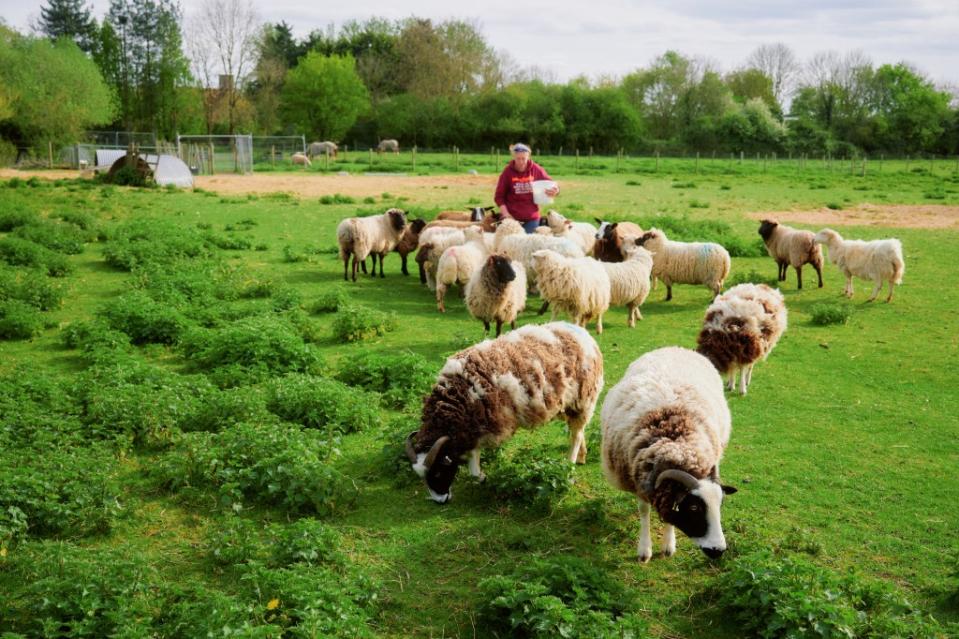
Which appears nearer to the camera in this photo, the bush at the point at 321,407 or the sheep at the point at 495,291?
the bush at the point at 321,407

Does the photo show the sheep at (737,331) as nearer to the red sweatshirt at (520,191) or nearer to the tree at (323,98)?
the red sweatshirt at (520,191)

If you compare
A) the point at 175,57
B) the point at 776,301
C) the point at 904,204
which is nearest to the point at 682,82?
the point at 175,57

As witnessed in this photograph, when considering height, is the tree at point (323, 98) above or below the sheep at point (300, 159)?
above

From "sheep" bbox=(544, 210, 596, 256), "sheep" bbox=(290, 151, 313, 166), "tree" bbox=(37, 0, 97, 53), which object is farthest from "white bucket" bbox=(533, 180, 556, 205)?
"tree" bbox=(37, 0, 97, 53)

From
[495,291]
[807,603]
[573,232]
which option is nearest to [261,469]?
[807,603]

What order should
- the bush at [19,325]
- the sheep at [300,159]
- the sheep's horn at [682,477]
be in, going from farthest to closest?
1. the sheep at [300,159]
2. the bush at [19,325]
3. the sheep's horn at [682,477]

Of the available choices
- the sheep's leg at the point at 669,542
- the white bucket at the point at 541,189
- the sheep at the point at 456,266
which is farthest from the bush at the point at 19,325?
the sheep's leg at the point at 669,542

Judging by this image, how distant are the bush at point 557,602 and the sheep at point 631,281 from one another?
746cm

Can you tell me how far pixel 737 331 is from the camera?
8578 millimetres

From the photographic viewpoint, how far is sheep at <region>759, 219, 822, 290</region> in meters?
14.8

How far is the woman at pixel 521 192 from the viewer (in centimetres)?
1350

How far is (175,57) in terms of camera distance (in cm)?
6250

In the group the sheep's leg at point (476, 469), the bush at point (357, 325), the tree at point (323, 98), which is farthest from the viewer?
the tree at point (323, 98)

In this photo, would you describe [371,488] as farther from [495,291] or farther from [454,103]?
[454,103]
